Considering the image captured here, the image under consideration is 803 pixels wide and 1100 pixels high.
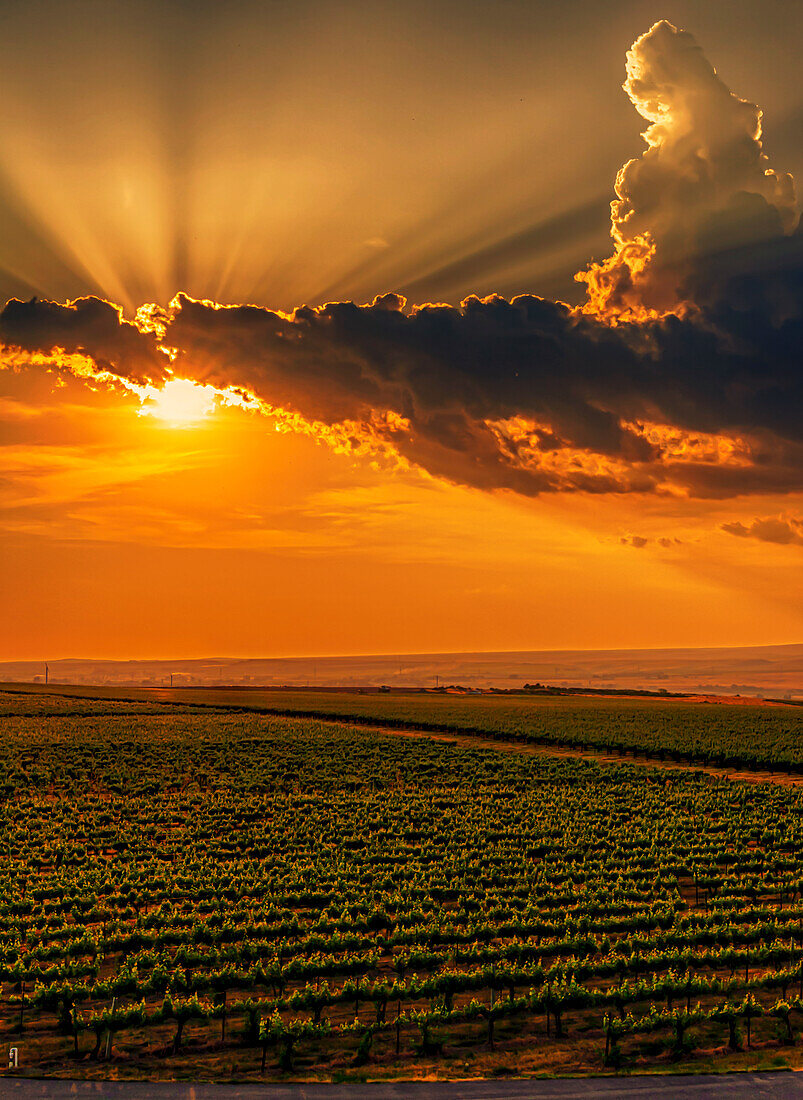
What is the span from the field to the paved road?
3.13ft

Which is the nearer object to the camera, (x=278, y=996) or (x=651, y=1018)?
(x=651, y=1018)

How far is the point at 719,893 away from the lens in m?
30.6

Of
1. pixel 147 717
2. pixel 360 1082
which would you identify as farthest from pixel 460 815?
pixel 147 717

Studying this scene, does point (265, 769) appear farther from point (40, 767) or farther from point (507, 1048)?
point (507, 1048)

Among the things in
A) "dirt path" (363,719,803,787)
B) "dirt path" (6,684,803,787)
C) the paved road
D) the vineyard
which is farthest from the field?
the vineyard

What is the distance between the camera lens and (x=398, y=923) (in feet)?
87.0

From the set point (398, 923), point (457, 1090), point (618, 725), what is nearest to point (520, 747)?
point (618, 725)

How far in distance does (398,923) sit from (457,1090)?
10716 mm

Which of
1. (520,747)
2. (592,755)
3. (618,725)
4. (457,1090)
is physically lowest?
(520,747)

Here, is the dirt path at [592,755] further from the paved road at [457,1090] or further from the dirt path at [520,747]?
the paved road at [457,1090]

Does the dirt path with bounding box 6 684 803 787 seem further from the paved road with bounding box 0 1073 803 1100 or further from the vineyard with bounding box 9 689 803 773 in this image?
the paved road with bounding box 0 1073 803 1100

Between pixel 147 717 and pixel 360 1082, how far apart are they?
3826 inches

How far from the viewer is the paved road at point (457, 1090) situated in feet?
51.6

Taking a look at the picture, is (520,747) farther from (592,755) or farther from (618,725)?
(618,725)
